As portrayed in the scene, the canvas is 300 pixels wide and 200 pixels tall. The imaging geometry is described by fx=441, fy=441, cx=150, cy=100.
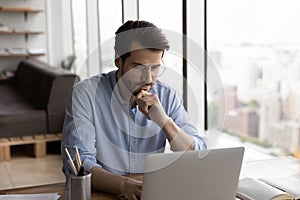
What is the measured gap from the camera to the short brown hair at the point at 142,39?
1468 millimetres

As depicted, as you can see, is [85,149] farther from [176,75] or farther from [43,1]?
[43,1]

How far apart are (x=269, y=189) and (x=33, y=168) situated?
2835 mm

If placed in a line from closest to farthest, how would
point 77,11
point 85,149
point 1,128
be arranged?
point 85,149, point 1,128, point 77,11

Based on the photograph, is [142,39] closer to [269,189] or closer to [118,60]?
[118,60]

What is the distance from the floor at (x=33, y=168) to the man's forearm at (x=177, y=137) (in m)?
1.71

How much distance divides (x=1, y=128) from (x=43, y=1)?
317 centimetres

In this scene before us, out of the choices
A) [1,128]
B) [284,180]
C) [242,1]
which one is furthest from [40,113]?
[284,180]

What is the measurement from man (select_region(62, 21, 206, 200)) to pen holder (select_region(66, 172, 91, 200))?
0.20 meters

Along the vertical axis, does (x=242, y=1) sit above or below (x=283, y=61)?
above

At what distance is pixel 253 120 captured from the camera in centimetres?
463

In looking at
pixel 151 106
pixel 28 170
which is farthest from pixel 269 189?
pixel 28 170

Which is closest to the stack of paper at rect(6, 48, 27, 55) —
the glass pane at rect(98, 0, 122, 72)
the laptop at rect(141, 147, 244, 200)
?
the glass pane at rect(98, 0, 122, 72)

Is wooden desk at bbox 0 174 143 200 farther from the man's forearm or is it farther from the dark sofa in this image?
the dark sofa

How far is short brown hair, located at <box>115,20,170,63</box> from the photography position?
147 centimetres
